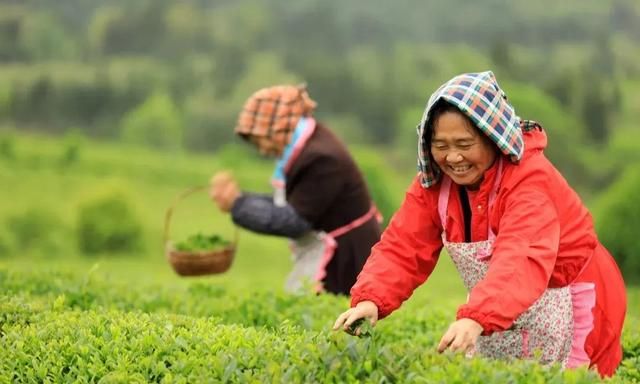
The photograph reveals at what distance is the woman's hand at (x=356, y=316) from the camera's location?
3.39 m

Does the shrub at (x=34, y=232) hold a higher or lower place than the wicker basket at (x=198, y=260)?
lower

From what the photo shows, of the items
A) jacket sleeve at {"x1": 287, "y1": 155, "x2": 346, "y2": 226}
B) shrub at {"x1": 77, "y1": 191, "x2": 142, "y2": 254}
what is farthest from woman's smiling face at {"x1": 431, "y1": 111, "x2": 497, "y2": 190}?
shrub at {"x1": 77, "y1": 191, "x2": 142, "y2": 254}

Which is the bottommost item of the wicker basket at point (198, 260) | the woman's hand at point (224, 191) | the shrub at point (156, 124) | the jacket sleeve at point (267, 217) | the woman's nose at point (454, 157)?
the shrub at point (156, 124)

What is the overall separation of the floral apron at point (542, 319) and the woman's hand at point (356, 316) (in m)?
0.37

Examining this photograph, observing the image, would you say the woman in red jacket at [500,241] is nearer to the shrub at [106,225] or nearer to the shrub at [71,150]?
the shrub at [106,225]

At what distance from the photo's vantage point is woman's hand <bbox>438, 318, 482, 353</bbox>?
3.11 meters

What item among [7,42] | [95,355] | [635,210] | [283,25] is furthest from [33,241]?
[95,355]

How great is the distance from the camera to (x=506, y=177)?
350 centimetres

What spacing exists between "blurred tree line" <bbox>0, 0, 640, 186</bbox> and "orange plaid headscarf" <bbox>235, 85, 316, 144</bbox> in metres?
8.06

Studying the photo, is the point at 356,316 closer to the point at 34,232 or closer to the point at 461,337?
the point at 461,337

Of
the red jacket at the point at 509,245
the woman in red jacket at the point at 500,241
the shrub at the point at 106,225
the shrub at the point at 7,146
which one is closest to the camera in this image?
the red jacket at the point at 509,245

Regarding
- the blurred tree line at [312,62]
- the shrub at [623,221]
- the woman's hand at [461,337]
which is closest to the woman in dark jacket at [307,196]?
the woman's hand at [461,337]

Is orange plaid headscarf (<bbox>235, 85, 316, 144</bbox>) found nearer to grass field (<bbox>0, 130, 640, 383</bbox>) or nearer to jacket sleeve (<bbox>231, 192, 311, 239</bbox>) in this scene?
jacket sleeve (<bbox>231, 192, 311, 239</bbox>)

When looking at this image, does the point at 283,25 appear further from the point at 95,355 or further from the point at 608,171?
the point at 95,355
